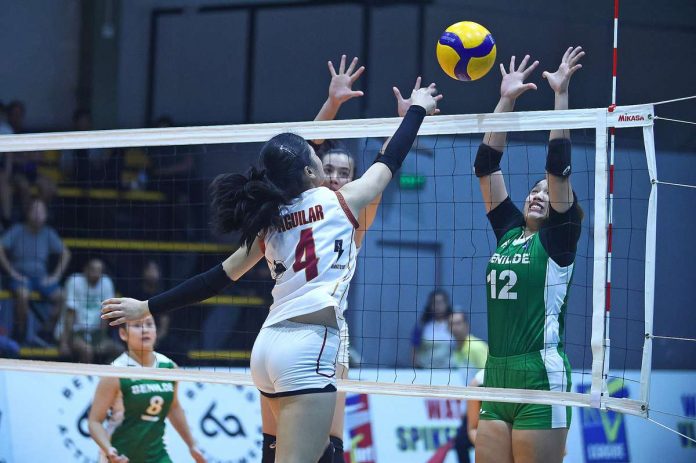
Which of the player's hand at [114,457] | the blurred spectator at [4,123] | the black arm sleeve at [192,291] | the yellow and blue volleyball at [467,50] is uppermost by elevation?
the blurred spectator at [4,123]

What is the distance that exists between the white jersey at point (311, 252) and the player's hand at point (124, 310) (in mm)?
713

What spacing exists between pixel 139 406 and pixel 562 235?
3446 mm

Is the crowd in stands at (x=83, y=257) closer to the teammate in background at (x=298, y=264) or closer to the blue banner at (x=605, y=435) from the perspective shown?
the blue banner at (x=605, y=435)

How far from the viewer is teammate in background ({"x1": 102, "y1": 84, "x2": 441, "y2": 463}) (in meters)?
3.99

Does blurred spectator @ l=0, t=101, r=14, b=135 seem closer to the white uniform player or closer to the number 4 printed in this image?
the white uniform player

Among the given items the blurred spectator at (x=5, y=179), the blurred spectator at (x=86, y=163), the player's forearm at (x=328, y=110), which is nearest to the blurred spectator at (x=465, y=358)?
the player's forearm at (x=328, y=110)

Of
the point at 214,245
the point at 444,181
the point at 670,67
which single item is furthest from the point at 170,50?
the point at 670,67

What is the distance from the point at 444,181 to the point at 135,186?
12.3ft

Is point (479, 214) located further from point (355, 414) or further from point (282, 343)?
point (282, 343)

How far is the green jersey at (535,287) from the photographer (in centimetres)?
509

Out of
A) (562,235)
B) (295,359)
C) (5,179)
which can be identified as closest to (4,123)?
(5,179)

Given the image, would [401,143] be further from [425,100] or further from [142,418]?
[142,418]

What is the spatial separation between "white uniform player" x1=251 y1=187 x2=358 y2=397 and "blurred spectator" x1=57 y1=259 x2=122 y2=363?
630 cm

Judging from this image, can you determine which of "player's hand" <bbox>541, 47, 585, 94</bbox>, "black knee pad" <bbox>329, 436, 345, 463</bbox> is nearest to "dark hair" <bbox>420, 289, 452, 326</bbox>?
"black knee pad" <bbox>329, 436, 345, 463</bbox>
